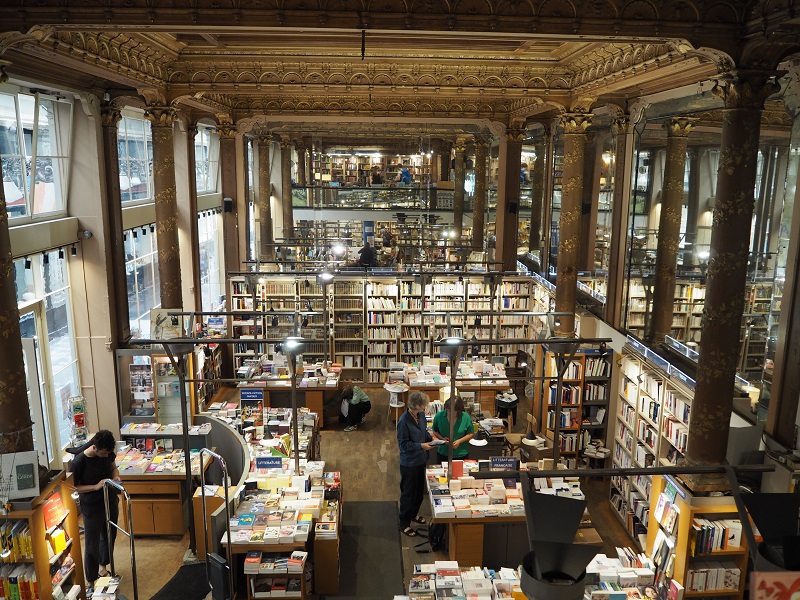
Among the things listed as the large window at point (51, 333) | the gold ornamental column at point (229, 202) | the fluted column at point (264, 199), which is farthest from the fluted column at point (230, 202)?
the large window at point (51, 333)

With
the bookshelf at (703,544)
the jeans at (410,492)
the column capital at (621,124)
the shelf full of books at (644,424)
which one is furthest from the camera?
the column capital at (621,124)

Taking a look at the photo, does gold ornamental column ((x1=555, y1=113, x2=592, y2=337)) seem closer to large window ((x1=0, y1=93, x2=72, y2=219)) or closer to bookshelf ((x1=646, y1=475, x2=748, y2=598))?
bookshelf ((x1=646, y1=475, x2=748, y2=598))

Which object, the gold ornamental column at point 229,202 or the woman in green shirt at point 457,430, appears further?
the gold ornamental column at point 229,202

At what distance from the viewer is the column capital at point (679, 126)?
8.84 metres

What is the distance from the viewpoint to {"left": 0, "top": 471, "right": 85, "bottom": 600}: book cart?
226 inches

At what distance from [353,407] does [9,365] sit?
6491 mm

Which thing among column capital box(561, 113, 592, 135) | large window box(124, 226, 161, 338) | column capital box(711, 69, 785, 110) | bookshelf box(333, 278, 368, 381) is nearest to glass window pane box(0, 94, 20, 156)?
large window box(124, 226, 161, 338)

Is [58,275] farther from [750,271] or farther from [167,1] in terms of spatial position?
[750,271]

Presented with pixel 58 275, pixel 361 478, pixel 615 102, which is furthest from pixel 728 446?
pixel 58 275

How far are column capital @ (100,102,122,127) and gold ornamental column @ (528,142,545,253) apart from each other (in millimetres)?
9582

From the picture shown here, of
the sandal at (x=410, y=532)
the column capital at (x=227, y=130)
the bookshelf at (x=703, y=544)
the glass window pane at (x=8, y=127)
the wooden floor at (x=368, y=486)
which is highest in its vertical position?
the column capital at (x=227, y=130)

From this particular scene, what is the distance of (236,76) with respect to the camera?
30.0 feet

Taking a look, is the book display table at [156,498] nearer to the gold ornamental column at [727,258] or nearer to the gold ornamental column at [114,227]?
the gold ornamental column at [114,227]

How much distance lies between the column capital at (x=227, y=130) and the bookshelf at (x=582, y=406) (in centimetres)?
819
